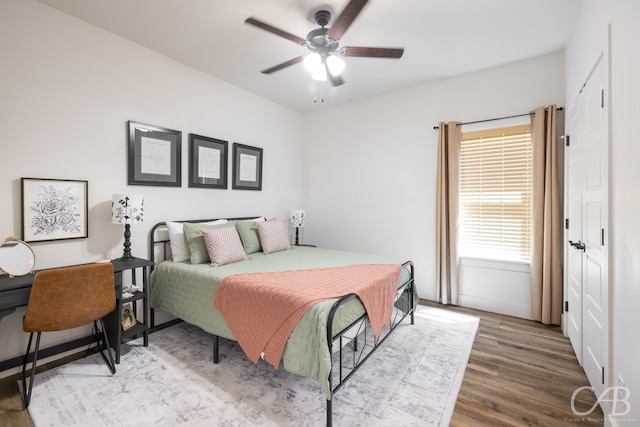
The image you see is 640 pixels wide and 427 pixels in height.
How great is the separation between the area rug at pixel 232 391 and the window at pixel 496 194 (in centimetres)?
137

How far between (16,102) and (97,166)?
2.18 feet

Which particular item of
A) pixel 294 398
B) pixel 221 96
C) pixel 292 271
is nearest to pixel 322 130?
pixel 221 96

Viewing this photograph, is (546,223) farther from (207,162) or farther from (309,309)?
(207,162)

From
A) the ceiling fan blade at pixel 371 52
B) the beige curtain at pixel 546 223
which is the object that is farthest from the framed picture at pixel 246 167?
the beige curtain at pixel 546 223

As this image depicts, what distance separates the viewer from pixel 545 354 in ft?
8.29

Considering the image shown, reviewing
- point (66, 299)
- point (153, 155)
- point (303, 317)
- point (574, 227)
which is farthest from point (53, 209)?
point (574, 227)

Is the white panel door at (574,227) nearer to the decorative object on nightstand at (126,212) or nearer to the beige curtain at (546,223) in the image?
the beige curtain at (546,223)

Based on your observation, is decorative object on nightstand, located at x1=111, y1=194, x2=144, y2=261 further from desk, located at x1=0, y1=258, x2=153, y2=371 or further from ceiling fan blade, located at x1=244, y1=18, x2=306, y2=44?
ceiling fan blade, located at x1=244, y1=18, x2=306, y2=44

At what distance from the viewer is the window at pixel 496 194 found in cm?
331

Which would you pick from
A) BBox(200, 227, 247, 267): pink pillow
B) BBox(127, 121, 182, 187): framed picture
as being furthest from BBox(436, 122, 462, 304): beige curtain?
BBox(127, 121, 182, 187): framed picture

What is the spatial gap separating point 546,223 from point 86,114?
4546 mm

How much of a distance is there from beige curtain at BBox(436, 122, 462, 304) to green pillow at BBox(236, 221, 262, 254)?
2.30 m

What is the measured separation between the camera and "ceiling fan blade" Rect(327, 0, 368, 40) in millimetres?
1744

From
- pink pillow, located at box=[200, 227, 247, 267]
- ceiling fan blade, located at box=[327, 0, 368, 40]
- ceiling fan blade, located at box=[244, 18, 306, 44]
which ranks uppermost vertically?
ceiling fan blade, located at box=[244, 18, 306, 44]
